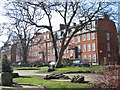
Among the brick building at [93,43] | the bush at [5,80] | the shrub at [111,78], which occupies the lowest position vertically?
the bush at [5,80]

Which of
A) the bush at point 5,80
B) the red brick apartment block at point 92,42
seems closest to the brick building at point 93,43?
the red brick apartment block at point 92,42

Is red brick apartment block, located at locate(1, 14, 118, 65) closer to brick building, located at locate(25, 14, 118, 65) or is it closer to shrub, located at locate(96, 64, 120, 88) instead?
brick building, located at locate(25, 14, 118, 65)

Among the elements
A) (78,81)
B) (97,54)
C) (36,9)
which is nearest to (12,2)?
(36,9)

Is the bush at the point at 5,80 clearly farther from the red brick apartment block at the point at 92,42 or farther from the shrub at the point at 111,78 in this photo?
the red brick apartment block at the point at 92,42

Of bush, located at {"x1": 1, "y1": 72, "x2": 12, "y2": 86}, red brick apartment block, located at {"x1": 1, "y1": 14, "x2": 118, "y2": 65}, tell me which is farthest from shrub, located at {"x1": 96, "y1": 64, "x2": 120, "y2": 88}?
red brick apartment block, located at {"x1": 1, "y1": 14, "x2": 118, "y2": 65}

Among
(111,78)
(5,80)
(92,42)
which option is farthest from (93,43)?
(111,78)

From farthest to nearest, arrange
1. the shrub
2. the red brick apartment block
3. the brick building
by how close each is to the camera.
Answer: the brick building, the red brick apartment block, the shrub

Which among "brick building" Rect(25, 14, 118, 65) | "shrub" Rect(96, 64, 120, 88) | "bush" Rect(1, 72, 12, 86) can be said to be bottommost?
"bush" Rect(1, 72, 12, 86)

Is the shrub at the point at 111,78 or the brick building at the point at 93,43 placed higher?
the brick building at the point at 93,43

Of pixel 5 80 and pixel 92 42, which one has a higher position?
A: pixel 92 42

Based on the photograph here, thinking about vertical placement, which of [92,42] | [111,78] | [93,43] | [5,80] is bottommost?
[5,80]

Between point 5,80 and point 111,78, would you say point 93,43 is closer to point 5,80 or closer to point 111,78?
point 5,80

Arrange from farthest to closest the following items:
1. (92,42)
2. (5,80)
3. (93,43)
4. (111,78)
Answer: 1. (92,42)
2. (93,43)
3. (5,80)
4. (111,78)

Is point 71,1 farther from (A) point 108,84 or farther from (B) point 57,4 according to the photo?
(A) point 108,84
